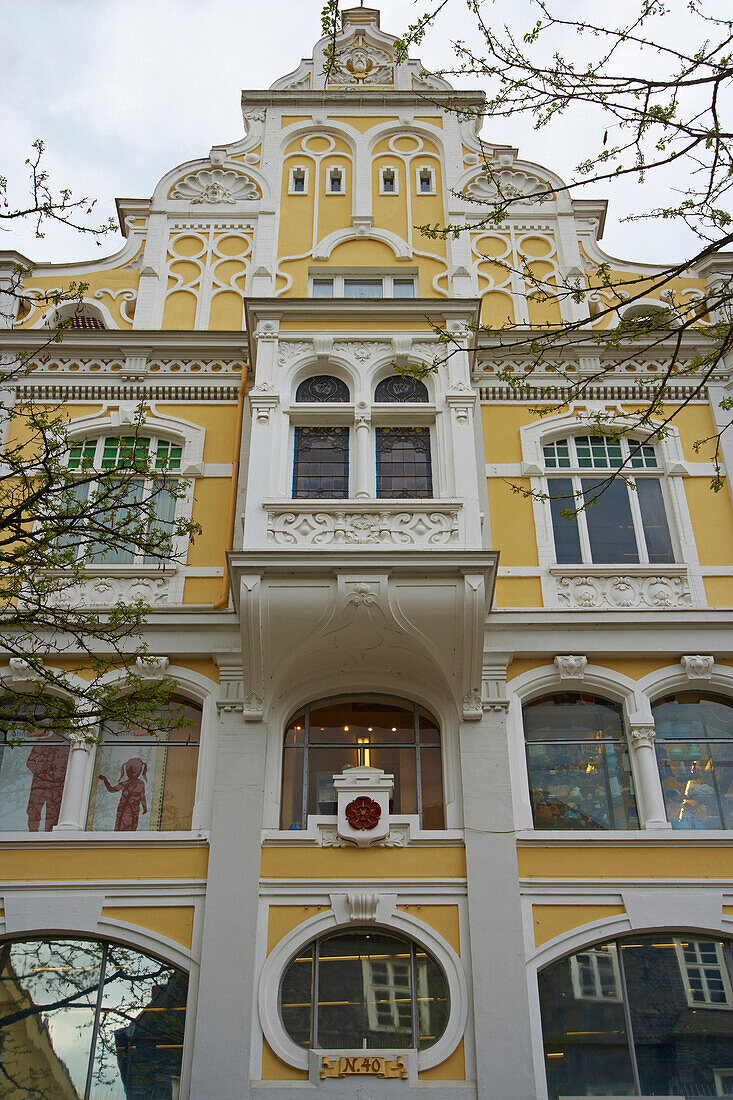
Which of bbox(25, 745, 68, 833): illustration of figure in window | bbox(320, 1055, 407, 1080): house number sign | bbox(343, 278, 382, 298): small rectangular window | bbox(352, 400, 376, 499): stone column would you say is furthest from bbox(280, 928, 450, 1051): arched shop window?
bbox(343, 278, 382, 298): small rectangular window

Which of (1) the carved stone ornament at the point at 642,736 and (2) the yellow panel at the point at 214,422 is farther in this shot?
(2) the yellow panel at the point at 214,422

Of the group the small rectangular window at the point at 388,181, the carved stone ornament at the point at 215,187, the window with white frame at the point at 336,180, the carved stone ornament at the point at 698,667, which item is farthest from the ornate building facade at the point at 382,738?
the carved stone ornament at the point at 215,187

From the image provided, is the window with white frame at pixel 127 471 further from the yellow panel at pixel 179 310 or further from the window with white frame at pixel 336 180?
the window with white frame at pixel 336 180

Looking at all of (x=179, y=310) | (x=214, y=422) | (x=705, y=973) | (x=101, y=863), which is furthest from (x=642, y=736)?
(x=179, y=310)

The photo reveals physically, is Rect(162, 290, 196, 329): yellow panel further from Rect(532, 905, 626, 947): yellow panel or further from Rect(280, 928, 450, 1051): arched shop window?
Rect(532, 905, 626, 947): yellow panel

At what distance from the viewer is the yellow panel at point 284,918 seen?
13.4 meters

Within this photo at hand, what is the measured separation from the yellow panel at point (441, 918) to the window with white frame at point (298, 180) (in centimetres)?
1425

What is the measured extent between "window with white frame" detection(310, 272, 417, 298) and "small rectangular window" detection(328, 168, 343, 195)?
8.21 ft

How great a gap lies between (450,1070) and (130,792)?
575 cm

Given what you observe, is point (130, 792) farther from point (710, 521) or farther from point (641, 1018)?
point (710, 521)

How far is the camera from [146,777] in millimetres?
14945

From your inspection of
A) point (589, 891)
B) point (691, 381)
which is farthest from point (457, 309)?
point (589, 891)

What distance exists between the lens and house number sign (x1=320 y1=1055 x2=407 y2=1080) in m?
12.4

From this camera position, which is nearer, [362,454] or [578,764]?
[578,764]
